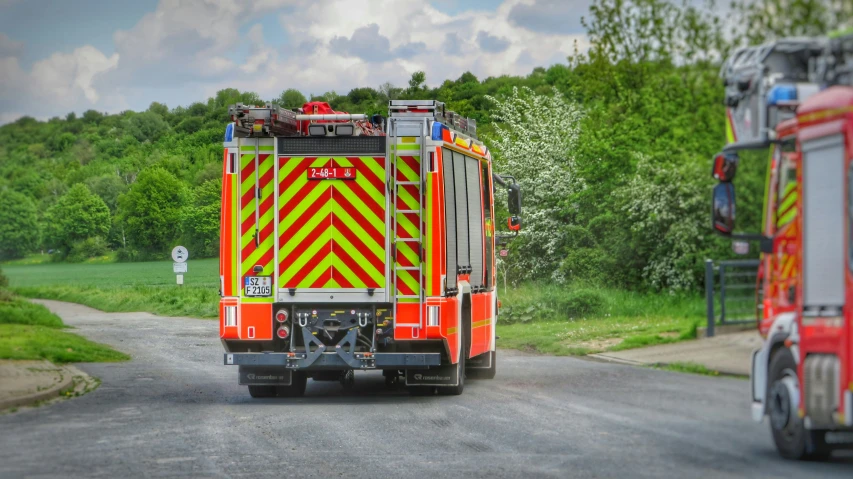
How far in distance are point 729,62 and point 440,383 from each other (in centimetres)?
1131

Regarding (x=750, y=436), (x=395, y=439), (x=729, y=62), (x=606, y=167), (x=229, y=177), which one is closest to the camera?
(x=729, y=62)

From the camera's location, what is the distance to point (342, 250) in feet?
41.8

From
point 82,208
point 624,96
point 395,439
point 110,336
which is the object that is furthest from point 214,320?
point 624,96

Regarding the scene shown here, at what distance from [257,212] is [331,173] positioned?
3.21 feet

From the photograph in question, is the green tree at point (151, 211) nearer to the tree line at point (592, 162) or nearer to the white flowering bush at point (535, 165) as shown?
the tree line at point (592, 162)

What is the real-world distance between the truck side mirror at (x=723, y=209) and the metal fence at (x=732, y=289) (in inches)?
3.4

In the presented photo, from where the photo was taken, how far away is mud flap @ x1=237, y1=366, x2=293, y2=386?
13820 millimetres

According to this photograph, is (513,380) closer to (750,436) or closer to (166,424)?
(166,424)

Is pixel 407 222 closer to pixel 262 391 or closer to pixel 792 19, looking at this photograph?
pixel 262 391

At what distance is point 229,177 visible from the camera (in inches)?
461

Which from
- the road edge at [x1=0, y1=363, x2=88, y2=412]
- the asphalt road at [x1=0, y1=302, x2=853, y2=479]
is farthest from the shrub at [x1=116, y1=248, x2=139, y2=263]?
the road edge at [x1=0, y1=363, x2=88, y2=412]

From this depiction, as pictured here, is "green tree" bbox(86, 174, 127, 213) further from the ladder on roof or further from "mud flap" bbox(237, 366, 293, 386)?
"mud flap" bbox(237, 366, 293, 386)

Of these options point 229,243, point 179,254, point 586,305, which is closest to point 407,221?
point 229,243

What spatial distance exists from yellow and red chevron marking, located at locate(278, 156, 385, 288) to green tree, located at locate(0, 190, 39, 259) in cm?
686
